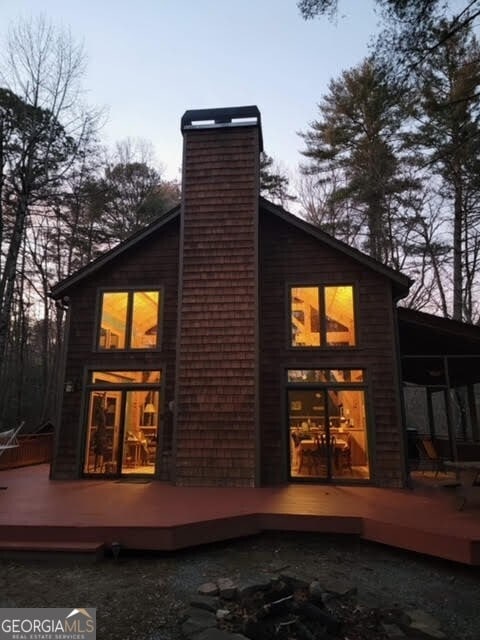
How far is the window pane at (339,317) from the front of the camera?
7.50 meters

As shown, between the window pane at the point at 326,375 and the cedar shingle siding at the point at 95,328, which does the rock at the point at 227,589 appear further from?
the window pane at the point at 326,375

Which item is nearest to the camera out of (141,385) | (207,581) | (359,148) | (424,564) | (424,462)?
(207,581)

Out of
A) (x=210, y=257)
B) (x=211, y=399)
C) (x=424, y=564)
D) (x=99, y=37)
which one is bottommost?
(x=424, y=564)

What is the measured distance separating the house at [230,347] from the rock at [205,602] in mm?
3426

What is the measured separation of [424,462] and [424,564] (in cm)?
604

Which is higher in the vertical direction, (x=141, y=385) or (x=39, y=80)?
(x=39, y=80)

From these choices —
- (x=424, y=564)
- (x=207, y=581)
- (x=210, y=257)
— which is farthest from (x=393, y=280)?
(x=207, y=581)

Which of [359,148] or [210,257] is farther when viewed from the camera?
[359,148]

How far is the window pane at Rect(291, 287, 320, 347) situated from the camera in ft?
25.0

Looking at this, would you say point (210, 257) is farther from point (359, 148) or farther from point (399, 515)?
point (359, 148)

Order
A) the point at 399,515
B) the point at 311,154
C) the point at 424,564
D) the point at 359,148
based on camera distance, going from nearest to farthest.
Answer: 1. the point at 424,564
2. the point at 399,515
3. the point at 359,148
4. the point at 311,154

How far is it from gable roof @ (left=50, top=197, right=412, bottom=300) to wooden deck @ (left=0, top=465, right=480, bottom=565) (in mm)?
3736

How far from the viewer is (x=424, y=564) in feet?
14.1

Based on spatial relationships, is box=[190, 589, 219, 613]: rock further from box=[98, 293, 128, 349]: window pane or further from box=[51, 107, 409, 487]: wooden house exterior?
box=[98, 293, 128, 349]: window pane
